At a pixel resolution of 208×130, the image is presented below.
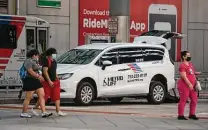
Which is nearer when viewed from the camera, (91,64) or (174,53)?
(91,64)

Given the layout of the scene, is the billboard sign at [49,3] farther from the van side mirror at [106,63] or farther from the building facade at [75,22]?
the van side mirror at [106,63]

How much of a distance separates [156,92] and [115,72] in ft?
7.30

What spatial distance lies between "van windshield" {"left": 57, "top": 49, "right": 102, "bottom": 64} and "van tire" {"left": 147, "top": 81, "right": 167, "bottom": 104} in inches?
103

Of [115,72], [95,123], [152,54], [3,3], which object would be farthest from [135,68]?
[3,3]

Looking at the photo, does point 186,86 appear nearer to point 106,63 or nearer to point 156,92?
point 106,63

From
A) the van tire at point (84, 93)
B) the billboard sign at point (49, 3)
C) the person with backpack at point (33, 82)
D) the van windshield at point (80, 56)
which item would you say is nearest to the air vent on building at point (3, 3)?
the billboard sign at point (49, 3)

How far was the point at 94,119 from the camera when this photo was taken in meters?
14.0

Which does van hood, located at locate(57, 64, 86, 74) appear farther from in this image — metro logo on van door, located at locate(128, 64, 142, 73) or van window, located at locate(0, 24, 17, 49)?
van window, located at locate(0, 24, 17, 49)

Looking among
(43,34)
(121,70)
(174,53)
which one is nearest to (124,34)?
(43,34)

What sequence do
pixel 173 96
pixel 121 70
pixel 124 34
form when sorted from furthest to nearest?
pixel 124 34, pixel 173 96, pixel 121 70

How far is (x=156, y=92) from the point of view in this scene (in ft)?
67.3

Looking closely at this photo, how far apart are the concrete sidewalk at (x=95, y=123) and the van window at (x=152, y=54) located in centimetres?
576

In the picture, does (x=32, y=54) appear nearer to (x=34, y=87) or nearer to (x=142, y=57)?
(x=34, y=87)

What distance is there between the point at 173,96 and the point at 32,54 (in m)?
8.80
